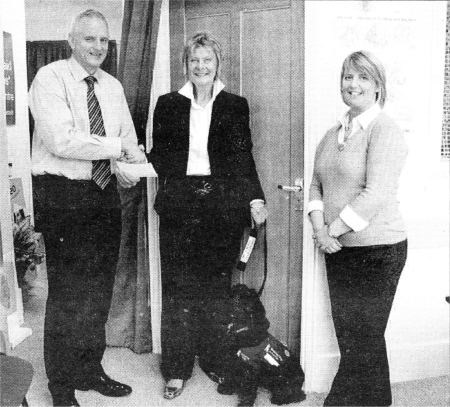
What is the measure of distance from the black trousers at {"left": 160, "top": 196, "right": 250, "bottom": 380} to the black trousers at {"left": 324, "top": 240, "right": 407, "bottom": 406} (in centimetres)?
40

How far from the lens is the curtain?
214 cm

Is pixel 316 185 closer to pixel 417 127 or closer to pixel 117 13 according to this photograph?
pixel 417 127

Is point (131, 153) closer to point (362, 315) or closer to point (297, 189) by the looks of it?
point (297, 189)

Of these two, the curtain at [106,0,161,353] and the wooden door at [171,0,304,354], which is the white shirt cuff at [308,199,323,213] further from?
the curtain at [106,0,161,353]

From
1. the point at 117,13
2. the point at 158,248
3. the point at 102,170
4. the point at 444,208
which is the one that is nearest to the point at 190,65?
the point at 117,13

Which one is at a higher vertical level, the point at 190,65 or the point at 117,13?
the point at 117,13

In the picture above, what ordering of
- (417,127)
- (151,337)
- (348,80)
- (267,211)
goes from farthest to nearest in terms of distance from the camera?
1. (151,337)
2. (267,211)
3. (417,127)
4. (348,80)

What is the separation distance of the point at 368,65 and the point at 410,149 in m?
0.36

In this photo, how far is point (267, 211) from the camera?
231 centimetres

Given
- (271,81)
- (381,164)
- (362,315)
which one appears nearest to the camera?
(381,164)

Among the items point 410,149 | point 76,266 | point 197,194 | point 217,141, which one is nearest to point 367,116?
point 410,149

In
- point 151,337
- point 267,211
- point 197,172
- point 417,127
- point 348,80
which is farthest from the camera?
point 151,337

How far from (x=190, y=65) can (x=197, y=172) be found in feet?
1.22

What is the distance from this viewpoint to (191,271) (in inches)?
87.4
